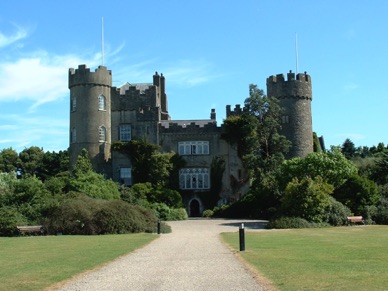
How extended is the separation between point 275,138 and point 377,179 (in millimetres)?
9276

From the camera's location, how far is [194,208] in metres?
52.1

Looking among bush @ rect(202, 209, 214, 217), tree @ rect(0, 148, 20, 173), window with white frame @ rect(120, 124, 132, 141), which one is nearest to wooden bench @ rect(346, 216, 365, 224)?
bush @ rect(202, 209, 214, 217)

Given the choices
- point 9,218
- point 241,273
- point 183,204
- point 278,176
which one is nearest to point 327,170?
point 278,176

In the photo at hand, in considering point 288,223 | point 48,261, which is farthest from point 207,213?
point 48,261

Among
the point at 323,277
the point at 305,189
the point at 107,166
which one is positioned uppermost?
the point at 107,166

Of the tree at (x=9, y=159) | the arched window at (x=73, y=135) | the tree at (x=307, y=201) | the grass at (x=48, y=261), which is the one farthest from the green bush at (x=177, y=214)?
the tree at (x=9, y=159)

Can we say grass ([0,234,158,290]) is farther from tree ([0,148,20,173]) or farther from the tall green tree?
tree ([0,148,20,173])

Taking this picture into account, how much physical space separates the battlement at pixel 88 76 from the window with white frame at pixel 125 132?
171 inches

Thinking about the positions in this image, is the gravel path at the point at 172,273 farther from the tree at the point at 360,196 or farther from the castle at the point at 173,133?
the castle at the point at 173,133

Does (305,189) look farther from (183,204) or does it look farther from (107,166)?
(107,166)

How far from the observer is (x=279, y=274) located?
12.7 m

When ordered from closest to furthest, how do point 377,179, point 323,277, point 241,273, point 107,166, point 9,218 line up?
point 323,277, point 241,273, point 9,218, point 377,179, point 107,166

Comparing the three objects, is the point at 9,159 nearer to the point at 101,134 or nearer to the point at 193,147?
the point at 101,134

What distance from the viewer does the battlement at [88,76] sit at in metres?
51.6
